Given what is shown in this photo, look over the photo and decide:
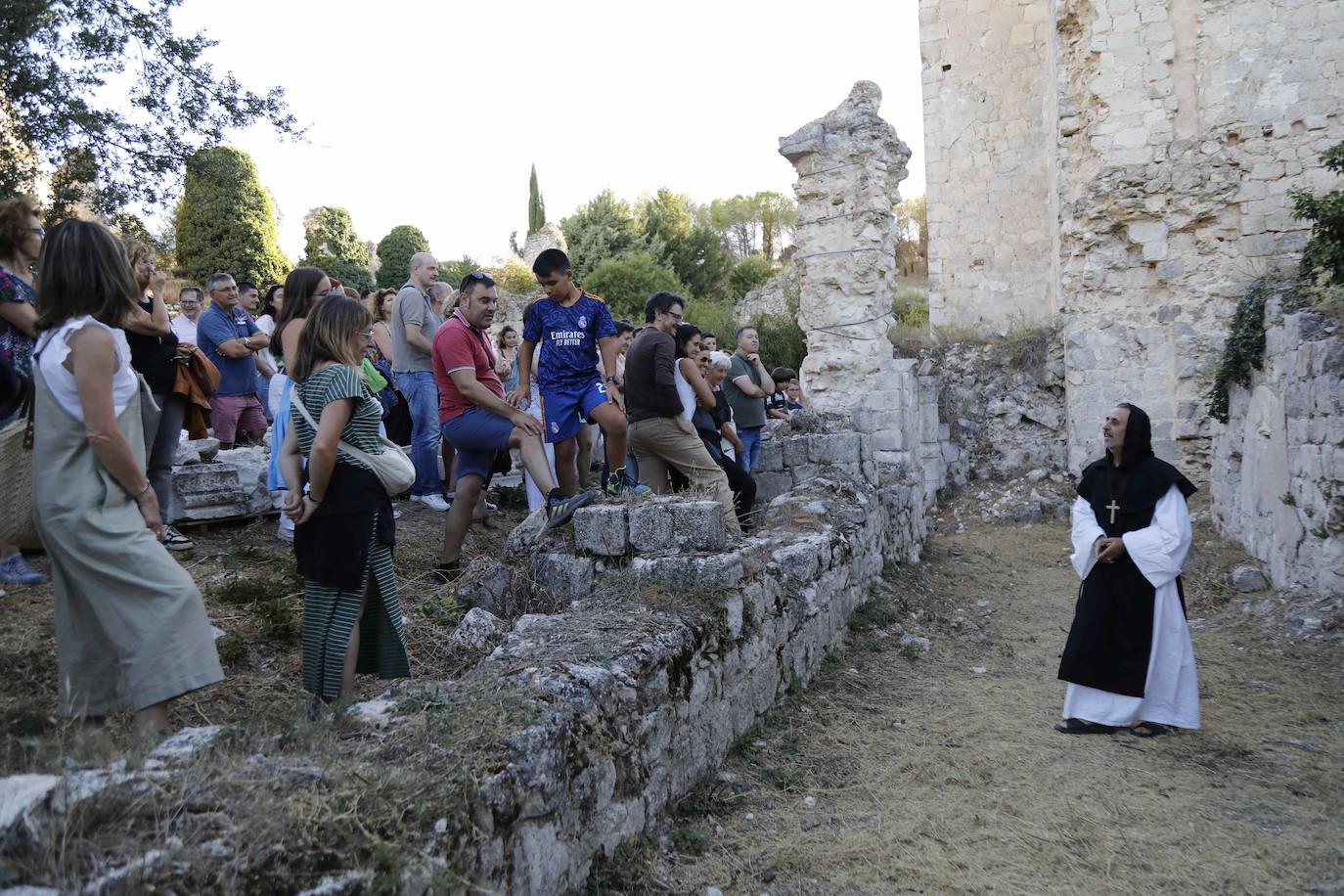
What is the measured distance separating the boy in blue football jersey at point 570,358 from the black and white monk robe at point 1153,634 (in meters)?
2.72

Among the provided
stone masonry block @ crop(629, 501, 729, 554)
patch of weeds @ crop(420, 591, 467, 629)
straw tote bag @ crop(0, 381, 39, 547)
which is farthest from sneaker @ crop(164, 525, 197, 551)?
stone masonry block @ crop(629, 501, 729, 554)

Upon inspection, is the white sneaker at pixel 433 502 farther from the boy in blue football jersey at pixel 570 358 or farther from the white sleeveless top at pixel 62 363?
the white sleeveless top at pixel 62 363

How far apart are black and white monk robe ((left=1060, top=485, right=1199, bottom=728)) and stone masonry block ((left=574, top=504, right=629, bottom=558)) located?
8.32 feet

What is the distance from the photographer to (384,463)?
3.67m

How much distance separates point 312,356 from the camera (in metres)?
3.67

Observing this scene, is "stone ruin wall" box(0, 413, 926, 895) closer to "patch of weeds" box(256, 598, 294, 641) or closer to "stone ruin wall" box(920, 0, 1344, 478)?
"patch of weeds" box(256, 598, 294, 641)

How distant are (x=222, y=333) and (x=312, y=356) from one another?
3.32 metres

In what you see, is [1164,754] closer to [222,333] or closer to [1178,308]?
[222,333]

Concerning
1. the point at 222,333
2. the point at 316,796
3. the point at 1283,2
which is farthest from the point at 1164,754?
the point at 1283,2

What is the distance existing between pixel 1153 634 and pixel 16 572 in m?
5.72

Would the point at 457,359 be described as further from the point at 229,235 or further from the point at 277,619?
the point at 229,235

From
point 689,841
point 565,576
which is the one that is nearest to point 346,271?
point 565,576

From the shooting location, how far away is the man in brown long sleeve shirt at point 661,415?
19.3 feet

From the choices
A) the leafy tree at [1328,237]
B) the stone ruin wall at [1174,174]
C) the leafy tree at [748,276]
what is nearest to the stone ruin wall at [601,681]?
the leafy tree at [1328,237]
